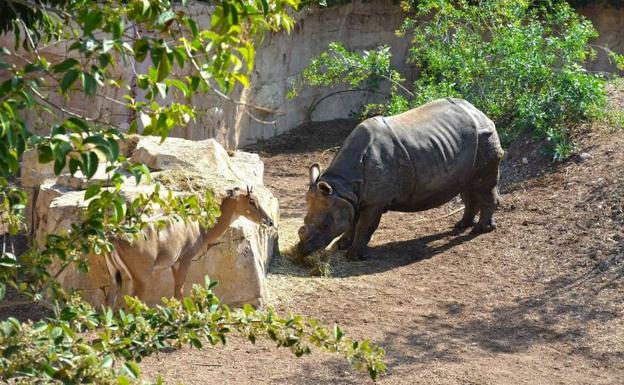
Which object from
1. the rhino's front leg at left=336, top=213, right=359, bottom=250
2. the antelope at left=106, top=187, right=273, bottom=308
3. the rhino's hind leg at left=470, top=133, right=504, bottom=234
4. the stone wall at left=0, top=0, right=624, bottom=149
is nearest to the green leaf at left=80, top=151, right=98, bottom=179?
the antelope at left=106, top=187, right=273, bottom=308

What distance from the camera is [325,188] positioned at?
9188 millimetres

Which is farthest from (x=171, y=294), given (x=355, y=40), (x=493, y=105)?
(x=355, y=40)

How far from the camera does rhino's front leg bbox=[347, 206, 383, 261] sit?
946cm

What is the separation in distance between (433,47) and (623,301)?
547 cm

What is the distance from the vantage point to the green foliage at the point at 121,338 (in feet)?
9.23

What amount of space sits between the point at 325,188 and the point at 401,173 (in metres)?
0.82

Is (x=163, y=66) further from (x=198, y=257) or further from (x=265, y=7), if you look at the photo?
(x=198, y=257)

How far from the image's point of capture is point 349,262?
954 centimetres

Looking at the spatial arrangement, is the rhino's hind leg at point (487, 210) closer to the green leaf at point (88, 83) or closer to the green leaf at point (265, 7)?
the green leaf at point (265, 7)

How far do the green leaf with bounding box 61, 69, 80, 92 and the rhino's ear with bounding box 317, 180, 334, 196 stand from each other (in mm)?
6475

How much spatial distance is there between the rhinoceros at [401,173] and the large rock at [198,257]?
1040mm

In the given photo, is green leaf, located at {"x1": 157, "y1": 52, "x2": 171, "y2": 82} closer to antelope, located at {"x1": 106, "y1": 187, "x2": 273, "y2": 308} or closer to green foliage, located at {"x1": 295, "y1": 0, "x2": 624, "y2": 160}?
antelope, located at {"x1": 106, "y1": 187, "x2": 273, "y2": 308}

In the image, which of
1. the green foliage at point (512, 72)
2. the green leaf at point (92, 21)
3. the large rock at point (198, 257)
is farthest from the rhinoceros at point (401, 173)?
the green leaf at point (92, 21)

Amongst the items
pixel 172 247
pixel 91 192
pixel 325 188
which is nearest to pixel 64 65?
pixel 91 192
